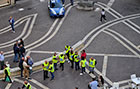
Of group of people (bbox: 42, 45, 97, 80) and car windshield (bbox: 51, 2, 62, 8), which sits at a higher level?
car windshield (bbox: 51, 2, 62, 8)

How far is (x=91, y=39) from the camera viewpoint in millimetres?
26641

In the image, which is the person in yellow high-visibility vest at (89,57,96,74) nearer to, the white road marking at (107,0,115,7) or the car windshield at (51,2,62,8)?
the car windshield at (51,2,62,8)

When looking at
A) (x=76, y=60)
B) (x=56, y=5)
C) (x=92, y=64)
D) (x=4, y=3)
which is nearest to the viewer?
(x=92, y=64)

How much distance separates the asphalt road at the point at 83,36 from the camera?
21.4 meters

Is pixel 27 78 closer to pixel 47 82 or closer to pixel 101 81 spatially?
pixel 47 82

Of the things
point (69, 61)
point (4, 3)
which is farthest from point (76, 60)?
point (4, 3)

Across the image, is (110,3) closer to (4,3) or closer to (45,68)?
(4,3)

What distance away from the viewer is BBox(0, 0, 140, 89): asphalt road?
21411 millimetres

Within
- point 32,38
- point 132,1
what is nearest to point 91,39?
point 32,38

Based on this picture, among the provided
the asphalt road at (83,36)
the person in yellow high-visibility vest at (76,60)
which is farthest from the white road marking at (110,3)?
the person in yellow high-visibility vest at (76,60)

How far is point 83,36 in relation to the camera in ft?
88.9

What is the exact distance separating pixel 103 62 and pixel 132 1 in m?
15.0

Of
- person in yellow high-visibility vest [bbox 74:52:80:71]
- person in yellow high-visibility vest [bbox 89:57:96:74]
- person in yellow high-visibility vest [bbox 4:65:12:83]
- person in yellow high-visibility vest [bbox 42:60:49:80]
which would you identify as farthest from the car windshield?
person in yellow high-visibility vest [bbox 4:65:12:83]

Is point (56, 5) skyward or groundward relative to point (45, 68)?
skyward
